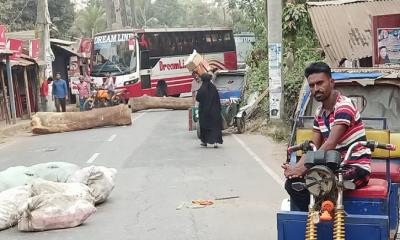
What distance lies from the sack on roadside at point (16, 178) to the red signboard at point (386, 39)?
7663 mm

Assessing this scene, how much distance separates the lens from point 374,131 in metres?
5.28

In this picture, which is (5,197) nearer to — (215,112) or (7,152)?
(215,112)

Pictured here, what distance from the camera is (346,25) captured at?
1423 centimetres

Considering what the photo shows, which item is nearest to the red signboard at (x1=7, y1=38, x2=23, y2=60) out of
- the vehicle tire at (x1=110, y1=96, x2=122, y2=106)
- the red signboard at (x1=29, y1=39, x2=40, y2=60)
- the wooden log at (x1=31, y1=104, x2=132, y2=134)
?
the red signboard at (x1=29, y1=39, x2=40, y2=60)

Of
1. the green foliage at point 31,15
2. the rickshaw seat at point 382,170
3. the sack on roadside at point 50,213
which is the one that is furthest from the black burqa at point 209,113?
the green foliage at point 31,15

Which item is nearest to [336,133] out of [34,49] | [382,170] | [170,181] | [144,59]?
[382,170]

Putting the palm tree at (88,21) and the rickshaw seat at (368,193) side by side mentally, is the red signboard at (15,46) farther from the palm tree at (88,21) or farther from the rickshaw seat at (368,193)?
the palm tree at (88,21)

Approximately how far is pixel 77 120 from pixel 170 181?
428 inches

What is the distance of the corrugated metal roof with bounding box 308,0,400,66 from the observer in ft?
45.2

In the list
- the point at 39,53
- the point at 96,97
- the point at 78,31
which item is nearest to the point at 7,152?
the point at 96,97

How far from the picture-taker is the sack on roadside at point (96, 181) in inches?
322

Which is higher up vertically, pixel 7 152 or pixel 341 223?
pixel 341 223

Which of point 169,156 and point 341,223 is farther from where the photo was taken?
point 169,156

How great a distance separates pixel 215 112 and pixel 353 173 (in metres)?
10.2
